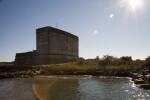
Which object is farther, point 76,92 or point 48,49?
point 48,49

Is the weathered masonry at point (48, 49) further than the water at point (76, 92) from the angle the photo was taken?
Yes

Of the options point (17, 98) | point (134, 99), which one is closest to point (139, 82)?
point (134, 99)

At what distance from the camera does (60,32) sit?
1694 inches

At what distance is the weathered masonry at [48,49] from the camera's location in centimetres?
3809

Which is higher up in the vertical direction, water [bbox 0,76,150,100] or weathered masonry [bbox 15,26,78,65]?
weathered masonry [bbox 15,26,78,65]

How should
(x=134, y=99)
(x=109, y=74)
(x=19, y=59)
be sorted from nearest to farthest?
(x=134, y=99) → (x=109, y=74) → (x=19, y=59)

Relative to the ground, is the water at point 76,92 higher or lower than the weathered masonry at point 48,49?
lower

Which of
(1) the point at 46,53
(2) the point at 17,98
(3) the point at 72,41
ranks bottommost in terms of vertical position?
(2) the point at 17,98

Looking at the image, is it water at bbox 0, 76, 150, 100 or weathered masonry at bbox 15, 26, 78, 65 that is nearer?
water at bbox 0, 76, 150, 100

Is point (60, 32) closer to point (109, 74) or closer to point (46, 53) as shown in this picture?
point (46, 53)

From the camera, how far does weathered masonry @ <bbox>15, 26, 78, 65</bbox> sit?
38.1 meters

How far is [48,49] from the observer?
3784 centimetres

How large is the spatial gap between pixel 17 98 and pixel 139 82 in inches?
420

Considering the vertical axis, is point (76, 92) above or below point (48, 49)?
below
